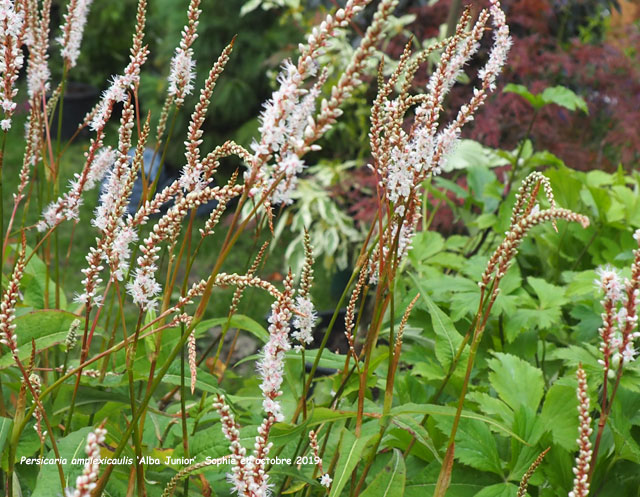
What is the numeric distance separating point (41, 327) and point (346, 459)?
2.24 ft

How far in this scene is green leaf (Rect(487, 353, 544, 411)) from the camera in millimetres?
1491

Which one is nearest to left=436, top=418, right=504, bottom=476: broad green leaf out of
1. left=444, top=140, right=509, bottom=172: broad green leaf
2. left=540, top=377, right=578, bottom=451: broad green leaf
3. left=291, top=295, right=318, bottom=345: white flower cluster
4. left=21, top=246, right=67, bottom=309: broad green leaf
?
left=540, top=377, right=578, bottom=451: broad green leaf

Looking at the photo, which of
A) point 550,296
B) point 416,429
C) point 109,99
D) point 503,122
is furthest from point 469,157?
point 109,99

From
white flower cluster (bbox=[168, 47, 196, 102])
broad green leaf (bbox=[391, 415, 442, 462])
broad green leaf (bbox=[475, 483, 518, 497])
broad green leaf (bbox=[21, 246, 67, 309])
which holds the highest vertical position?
white flower cluster (bbox=[168, 47, 196, 102])

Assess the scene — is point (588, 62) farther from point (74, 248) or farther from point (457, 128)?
point (74, 248)

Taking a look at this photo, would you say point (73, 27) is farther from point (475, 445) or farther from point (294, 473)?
point (475, 445)

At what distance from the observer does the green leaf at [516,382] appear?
149 centimetres

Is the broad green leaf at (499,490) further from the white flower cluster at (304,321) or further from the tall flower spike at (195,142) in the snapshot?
the tall flower spike at (195,142)

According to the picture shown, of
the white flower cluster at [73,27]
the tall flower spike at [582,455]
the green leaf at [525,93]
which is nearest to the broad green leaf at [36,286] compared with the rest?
the white flower cluster at [73,27]

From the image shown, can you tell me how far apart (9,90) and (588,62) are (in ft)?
11.4

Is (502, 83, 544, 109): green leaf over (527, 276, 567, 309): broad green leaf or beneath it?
over

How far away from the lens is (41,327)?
4.45 feet

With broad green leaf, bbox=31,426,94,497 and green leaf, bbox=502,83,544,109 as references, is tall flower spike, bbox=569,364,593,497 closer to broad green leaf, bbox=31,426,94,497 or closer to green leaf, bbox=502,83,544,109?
broad green leaf, bbox=31,426,94,497

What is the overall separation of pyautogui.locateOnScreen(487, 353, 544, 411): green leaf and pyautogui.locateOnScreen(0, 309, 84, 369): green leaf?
90 centimetres
